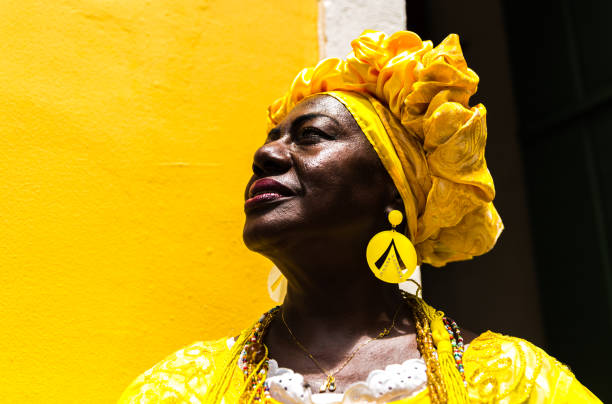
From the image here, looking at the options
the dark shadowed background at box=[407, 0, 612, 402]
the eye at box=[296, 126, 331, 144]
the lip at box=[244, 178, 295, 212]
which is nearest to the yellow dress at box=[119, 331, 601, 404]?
the lip at box=[244, 178, 295, 212]

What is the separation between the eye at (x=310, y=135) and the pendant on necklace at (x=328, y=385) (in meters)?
0.77

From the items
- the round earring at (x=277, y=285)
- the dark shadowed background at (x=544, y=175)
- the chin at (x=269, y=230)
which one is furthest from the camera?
the dark shadowed background at (x=544, y=175)

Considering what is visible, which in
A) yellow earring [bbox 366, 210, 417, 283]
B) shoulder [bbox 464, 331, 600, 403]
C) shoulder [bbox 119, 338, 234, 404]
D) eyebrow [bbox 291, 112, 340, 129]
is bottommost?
shoulder [bbox 464, 331, 600, 403]

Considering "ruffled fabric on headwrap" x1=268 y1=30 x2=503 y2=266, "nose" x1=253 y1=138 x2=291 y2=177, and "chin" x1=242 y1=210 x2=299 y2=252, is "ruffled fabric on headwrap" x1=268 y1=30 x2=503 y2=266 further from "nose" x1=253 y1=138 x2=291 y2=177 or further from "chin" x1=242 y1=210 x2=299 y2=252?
"chin" x1=242 y1=210 x2=299 y2=252

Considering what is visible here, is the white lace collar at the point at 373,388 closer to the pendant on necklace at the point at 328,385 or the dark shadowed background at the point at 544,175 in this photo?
the pendant on necklace at the point at 328,385

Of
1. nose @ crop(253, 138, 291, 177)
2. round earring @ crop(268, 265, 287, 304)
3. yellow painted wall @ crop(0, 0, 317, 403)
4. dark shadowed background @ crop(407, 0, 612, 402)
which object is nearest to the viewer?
nose @ crop(253, 138, 291, 177)

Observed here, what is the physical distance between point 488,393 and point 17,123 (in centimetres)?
190

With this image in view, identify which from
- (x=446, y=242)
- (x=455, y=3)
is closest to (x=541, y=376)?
(x=446, y=242)

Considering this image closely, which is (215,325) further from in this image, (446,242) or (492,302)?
(492,302)

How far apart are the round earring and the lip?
1.45 feet

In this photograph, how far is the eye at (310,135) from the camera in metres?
2.12

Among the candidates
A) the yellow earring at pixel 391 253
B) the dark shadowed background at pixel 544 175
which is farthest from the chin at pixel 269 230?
the dark shadowed background at pixel 544 175

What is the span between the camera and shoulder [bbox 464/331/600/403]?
1.81 meters

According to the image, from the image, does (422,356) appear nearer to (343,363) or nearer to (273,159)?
(343,363)
